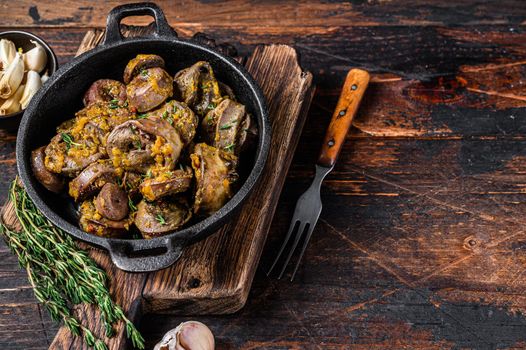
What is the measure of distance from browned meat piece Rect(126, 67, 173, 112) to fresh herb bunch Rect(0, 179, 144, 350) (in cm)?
64

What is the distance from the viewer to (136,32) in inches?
136

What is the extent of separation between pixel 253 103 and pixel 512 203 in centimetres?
141

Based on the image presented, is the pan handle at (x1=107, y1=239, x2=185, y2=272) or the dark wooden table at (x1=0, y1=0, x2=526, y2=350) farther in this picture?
the dark wooden table at (x1=0, y1=0, x2=526, y2=350)

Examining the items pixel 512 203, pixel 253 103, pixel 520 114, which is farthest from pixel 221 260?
pixel 520 114

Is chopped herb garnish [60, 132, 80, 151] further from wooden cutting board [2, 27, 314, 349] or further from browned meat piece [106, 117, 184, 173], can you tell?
wooden cutting board [2, 27, 314, 349]

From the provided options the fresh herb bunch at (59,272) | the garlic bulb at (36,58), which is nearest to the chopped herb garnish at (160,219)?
→ the fresh herb bunch at (59,272)

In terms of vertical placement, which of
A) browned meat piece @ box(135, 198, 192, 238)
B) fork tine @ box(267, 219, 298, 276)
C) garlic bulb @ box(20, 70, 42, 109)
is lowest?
fork tine @ box(267, 219, 298, 276)

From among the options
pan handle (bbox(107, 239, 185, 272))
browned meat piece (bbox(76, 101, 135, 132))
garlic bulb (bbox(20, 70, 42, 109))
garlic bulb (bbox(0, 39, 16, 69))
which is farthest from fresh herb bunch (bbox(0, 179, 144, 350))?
garlic bulb (bbox(0, 39, 16, 69))

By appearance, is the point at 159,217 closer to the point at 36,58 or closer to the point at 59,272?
the point at 59,272

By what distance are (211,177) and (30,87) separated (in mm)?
1296

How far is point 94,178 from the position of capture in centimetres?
264

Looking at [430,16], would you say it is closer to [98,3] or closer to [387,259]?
[387,259]

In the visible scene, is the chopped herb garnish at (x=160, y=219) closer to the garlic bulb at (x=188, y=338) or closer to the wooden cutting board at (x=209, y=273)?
the wooden cutting board at (x=209, y=273)

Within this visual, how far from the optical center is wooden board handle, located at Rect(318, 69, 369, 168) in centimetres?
325
